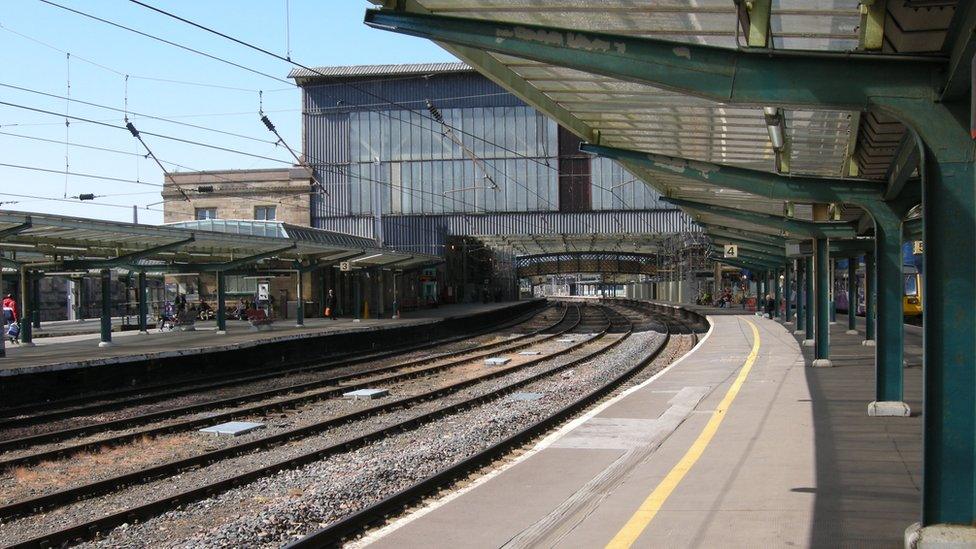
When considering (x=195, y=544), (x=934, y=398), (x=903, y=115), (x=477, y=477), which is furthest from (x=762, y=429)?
(x=195, y=544)

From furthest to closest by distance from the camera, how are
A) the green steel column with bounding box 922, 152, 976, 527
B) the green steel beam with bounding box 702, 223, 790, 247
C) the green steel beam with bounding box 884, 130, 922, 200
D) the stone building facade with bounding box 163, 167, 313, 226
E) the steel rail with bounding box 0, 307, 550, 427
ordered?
1. the stone building facade with bounding box 163, 167, 313, 226
2. the green steel beam with bounding box 702, 223, 790, 247
3. the steel rail with bounding box 0, 307, 550, 427
4. the green steel beam with bounding box 884, 130, 922, 200
5. the green steel column with bounding box 922, 152, 976, 527

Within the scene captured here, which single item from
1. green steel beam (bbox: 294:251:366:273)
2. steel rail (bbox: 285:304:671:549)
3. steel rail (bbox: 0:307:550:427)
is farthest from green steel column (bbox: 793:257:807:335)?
Result: green steel beam (bbox: 294:251:366:273)

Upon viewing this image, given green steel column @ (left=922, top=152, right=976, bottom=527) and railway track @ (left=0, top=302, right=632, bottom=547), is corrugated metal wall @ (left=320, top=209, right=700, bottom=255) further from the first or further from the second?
green steel column @ (left=922, top=152, right=976, bottom=527)

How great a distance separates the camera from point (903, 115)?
5.66m

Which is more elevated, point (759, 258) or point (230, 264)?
point (759, 258)

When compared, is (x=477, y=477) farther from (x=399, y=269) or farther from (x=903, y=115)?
(x=399, y=269)

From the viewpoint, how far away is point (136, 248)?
1035 inches

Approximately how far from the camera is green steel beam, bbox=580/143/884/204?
10969 millimetres

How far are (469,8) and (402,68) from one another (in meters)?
49.9

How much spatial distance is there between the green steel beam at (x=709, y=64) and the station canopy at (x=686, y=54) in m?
0.02

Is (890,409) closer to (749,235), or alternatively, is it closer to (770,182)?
(770,182)

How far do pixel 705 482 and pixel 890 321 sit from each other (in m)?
4.66

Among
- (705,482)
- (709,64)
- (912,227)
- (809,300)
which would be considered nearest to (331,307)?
(809,300)

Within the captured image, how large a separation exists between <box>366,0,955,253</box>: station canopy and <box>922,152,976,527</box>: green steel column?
Answer: 87 cm
